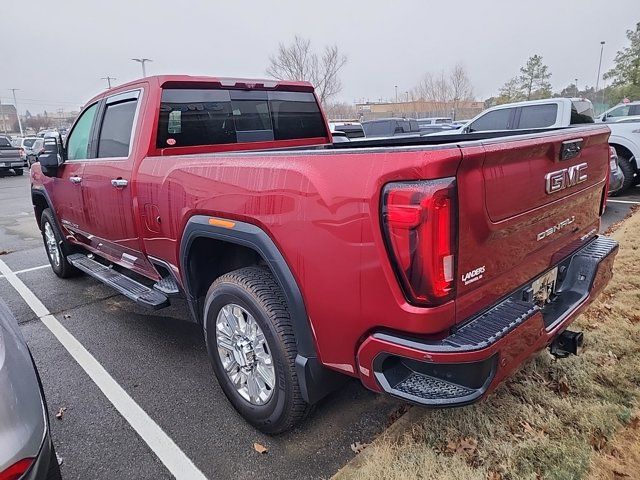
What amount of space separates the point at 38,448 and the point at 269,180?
1.35m

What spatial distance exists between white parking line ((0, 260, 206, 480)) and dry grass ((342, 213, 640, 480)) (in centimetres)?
91

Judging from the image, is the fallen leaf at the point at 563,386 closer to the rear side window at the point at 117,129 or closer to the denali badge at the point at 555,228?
the denali badge at the point at 555,228

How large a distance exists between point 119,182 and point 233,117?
105 cm

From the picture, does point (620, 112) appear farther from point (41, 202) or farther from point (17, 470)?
point (17, 470)

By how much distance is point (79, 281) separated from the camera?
5.49 metres

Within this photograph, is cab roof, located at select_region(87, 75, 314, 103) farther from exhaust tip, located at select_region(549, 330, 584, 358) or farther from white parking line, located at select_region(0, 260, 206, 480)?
exhaust tip, located at select_region(549, 330, 584, 358)

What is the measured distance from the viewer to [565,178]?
2268 mm

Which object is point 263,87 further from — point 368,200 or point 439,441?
point 439,441

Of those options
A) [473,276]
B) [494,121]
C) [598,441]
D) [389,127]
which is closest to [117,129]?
[473,276]

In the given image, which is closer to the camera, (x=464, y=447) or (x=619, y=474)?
(x=619, y=474)

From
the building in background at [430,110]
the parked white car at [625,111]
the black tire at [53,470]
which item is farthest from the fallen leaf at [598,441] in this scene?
the building in background at [430,110]

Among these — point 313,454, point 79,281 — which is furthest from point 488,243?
point 79,281

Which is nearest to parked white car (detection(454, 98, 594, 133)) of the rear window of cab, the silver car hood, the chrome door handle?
the rear window of cab

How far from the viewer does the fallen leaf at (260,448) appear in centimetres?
244
